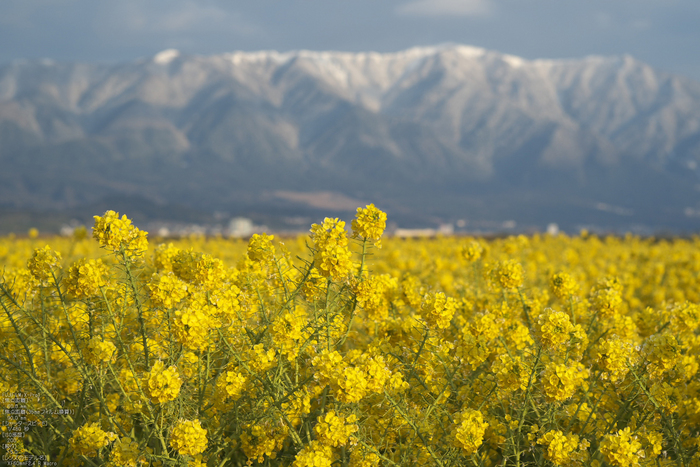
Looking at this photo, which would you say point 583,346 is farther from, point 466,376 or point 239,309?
point 239,309

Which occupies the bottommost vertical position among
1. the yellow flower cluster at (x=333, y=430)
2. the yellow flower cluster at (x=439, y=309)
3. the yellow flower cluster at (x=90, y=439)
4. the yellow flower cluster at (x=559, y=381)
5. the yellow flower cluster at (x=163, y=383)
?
the yellow flower cluster at (x=90, y=439)

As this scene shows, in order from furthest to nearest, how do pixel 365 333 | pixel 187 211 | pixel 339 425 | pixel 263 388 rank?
pixel 187 211, pixel 365 333, pixel 263 388, pixel 339 425

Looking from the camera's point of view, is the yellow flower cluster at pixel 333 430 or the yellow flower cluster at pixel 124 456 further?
the yellow flower cluster at pixel 124 456

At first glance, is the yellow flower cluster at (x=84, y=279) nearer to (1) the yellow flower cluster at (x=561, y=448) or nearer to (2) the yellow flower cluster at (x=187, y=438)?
(2) the yellow flower cluster at (x=187, y=438)

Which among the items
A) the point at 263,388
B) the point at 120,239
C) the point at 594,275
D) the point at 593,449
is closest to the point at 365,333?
the point at 263,388

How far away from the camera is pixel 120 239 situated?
157 inches

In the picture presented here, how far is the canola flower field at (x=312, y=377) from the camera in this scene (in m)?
3.64

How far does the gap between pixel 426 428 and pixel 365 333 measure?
78.3 inches

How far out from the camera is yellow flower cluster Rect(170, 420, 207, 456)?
133 inches

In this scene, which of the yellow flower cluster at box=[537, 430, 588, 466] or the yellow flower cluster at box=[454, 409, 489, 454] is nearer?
the yellow flower cluster at box=[454, 409, 489, 454]

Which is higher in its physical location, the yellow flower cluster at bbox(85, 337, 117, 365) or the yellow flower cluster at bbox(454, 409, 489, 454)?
the yellow flower cluster at bbox(85, 337, 117, 365)

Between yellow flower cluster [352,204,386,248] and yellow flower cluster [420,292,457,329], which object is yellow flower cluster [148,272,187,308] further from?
yellow flower cluster [420,292,457,329]

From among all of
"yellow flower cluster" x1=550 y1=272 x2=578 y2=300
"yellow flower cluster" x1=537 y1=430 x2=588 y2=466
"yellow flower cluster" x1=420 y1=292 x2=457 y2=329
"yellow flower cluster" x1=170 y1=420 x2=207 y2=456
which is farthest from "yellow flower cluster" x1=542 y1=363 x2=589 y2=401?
"yellow flower cluster" x1=170 y1=420 x2=207 y2=456

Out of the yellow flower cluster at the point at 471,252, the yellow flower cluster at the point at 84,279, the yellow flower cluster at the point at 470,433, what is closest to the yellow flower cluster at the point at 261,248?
the yellow flower cluster at the point at 84,279
